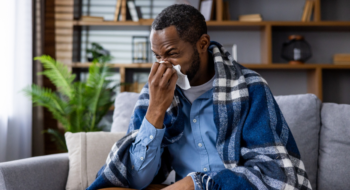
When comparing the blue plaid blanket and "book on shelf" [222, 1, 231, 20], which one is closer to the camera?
the blue plaid blanket

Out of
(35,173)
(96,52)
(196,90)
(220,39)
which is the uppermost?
(220,39)

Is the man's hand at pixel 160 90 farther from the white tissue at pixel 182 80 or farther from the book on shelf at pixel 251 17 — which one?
the book on shelf at pixel 251 17

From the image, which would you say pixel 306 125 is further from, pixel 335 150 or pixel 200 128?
pixel 200 128

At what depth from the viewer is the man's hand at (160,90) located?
3.56ft

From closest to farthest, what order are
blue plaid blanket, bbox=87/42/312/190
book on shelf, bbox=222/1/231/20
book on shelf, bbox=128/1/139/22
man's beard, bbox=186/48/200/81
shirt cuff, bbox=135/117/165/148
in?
1. blue plaid blanket, bbox=87/42/312/190
2. shirt cuff, bbox=135/117/165/148
3. man's beard, bbox=186/48/200/81
4. book on shelf, bbox=222/1/231/20
5. book on shelf, bbox=128/1/139/22

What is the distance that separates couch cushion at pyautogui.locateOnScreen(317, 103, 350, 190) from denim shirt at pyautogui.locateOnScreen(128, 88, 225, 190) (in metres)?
0.60

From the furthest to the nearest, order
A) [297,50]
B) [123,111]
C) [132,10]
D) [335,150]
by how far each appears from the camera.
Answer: [132,10], [297,50], [123,111], [335,150]

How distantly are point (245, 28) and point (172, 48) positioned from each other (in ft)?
7.51

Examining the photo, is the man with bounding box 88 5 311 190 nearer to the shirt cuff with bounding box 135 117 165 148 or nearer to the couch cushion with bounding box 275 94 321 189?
the shirt cuff with bounding box 135 117 165 148

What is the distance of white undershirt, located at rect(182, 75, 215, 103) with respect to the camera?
1.24 meters

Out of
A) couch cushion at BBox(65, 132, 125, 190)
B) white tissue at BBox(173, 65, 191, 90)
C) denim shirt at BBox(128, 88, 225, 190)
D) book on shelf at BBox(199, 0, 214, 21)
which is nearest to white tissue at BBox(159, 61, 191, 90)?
white tissue at BBox(173, 65, 191, 90)

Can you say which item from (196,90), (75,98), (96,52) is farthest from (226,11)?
(196,90)

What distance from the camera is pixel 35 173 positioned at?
1.24 meters

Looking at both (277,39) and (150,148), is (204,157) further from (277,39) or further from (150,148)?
(277,39)
